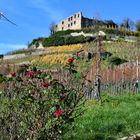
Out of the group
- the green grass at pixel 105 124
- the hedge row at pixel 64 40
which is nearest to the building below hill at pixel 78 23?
the hedge row at pixel 64 40

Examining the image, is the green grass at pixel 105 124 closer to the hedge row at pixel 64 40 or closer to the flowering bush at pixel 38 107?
the flowering bush at pixel 38 107

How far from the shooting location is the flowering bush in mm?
7297

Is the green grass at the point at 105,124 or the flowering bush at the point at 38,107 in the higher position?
the flowering bush at the point at 38,107

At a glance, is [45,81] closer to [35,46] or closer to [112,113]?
[112,113]

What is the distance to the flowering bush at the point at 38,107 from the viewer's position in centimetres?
730

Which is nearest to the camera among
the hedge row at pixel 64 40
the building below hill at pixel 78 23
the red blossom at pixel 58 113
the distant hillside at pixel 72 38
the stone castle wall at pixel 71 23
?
the red blossom at pixel 58 113

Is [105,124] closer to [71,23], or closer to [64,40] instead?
[64,40]

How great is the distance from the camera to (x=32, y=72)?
8.05 metres

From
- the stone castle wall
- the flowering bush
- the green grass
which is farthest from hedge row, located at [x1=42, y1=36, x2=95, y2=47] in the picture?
the flowering bush

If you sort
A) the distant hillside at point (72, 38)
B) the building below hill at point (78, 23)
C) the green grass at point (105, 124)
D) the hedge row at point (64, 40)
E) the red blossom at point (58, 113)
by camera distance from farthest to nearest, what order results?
the building below hill at point (78, 23) → the distant hillside at point (72, 38) → the hedge row at point (64, 40) → the green grass at point (105, 124) → the red blossom at point (58, 113)

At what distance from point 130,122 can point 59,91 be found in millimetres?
4913

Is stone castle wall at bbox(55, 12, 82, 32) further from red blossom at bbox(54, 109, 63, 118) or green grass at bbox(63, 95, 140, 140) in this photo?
red blossom at bbox(54, 109, 63, 118)

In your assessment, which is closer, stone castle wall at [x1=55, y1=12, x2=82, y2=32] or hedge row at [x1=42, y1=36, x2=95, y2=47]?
hedge row at [x1=42, y1=36, x2=95, y2=47]

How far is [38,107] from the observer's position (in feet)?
24.5
